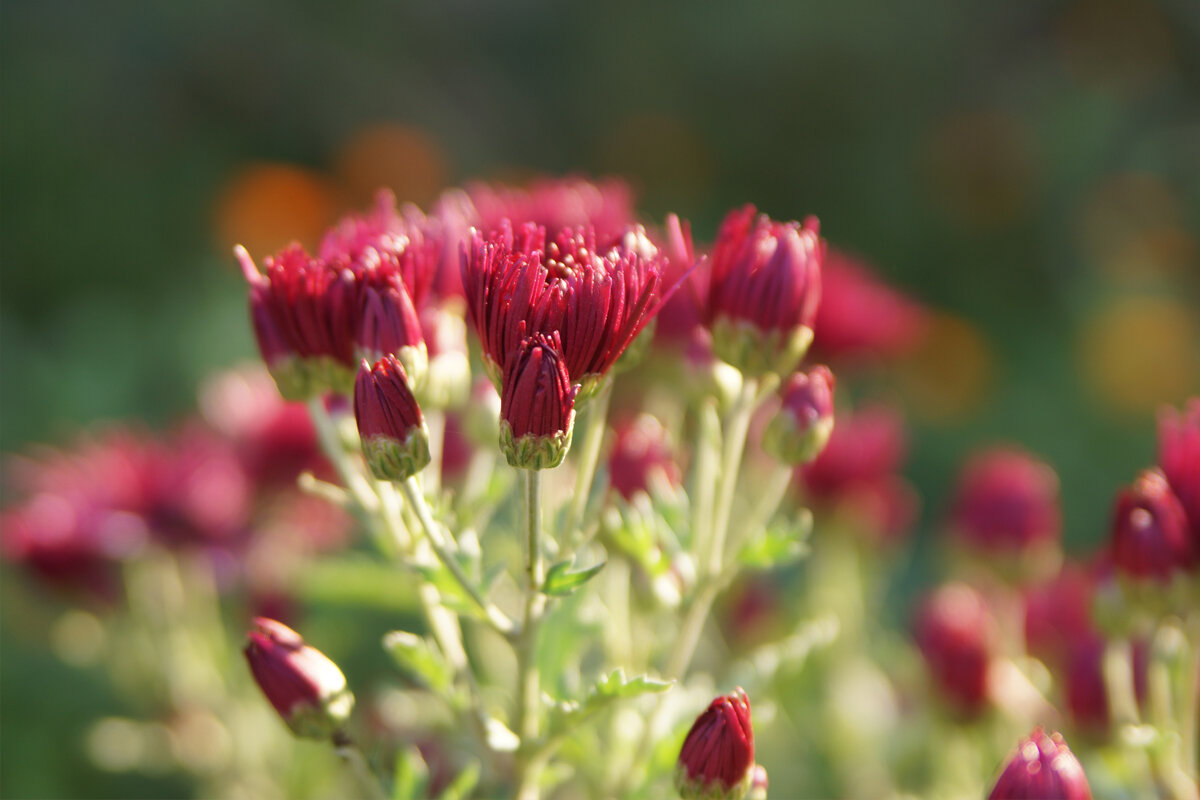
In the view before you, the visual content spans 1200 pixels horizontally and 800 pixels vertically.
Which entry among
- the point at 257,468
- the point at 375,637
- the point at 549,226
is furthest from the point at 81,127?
the point at 549,226

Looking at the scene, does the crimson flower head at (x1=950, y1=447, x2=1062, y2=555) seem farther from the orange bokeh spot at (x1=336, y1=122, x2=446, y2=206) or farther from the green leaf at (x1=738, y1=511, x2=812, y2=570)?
the orange bokeh spot at (x1=336, y1=122, x2=446, y2=206)

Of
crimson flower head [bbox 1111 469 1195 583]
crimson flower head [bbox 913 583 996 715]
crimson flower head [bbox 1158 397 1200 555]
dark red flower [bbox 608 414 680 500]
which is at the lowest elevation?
crimson flower head [bbox 913 583 996 715]

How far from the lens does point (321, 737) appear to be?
2.47ft

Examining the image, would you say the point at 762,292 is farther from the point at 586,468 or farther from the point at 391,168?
the point at 391,168

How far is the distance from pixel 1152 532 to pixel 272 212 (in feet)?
9.71

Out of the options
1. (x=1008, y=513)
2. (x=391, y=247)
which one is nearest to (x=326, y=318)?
(x=391, y=247)

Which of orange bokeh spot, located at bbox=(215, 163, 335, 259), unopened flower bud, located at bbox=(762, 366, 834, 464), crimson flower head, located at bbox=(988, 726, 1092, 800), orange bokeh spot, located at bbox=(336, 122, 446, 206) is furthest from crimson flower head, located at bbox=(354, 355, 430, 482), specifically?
orange bokeh spot, located at bbox=(336, 122, 446, 206)

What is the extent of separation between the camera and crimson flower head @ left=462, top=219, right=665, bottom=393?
25.4 inches

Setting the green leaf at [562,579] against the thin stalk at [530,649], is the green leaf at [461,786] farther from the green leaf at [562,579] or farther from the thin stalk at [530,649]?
the green leaf at [562,579]

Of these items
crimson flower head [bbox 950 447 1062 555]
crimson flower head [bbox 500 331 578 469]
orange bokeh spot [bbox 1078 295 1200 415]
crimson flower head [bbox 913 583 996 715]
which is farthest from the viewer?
orange bokeh spot [bbox 1078 295 1200 415]

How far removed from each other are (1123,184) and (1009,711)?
2.69m

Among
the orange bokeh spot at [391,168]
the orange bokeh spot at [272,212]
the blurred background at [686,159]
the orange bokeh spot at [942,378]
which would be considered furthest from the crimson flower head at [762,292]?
the orange bokeh spot at [391,168]

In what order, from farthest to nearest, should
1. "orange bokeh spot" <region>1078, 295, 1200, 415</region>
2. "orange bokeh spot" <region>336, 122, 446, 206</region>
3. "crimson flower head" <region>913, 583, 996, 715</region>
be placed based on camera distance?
"orange bokeh spot" <region>336, 122, 446, 206</region>, "orange bokeh spot" <region>1078, 295, 1200, 415</region>, "crimson flower head" <region>913, 583, 996, 715</region>

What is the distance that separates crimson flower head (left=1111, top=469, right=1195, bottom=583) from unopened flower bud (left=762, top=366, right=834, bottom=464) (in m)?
0.21
